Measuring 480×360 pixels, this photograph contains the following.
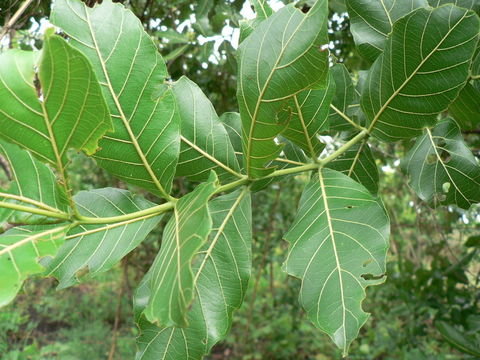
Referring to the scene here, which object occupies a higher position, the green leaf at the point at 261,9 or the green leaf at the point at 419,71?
the green leaf at the point at 261,9

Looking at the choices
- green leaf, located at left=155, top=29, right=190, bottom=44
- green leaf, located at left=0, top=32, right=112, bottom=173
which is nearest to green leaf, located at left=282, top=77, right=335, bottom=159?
green leaf, located at left=0, top=32, right=112, bottom=173

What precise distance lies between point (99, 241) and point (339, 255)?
0.38 m

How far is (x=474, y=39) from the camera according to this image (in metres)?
0.70

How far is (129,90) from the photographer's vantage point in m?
0.70

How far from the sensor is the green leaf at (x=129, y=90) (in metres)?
0.68

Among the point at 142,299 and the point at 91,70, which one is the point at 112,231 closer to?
the point at 142,299

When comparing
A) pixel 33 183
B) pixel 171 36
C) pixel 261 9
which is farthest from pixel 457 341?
pixel 171 36

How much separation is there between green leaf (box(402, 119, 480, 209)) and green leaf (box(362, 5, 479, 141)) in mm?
134

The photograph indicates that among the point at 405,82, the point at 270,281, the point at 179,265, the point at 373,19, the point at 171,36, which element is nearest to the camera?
the point at 179,265

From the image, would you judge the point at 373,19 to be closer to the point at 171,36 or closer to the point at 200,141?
the point at 200,141

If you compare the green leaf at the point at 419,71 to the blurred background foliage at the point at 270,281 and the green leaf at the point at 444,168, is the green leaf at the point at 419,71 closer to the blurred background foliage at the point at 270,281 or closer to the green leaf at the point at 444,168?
the green leaf at the point at 444,168

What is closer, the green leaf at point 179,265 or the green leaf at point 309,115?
the green leaf at point 179,265

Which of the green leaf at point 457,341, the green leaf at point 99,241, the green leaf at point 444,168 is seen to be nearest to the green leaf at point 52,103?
the green leaf at point 99,241

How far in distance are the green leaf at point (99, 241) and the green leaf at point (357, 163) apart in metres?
0.43
